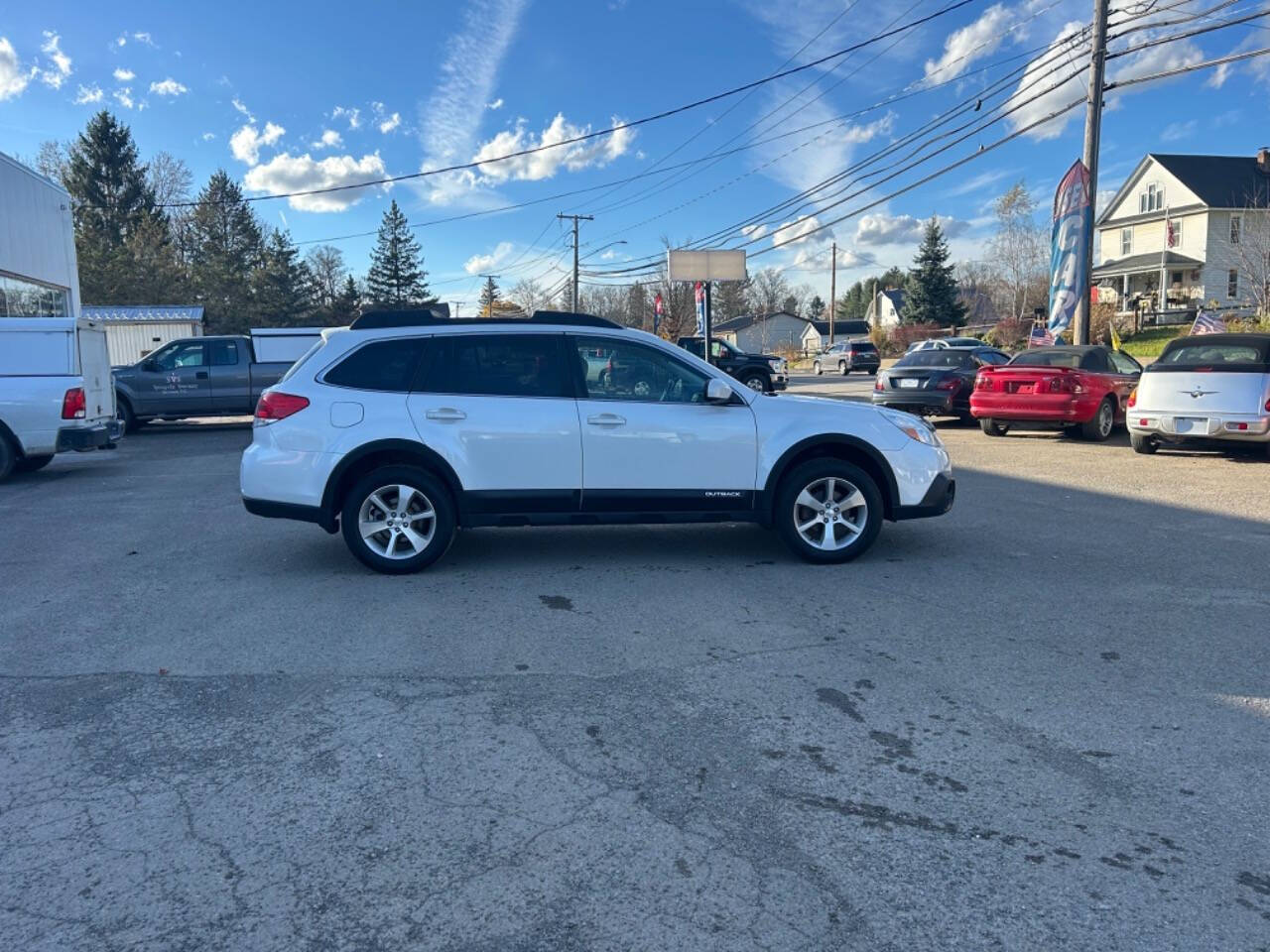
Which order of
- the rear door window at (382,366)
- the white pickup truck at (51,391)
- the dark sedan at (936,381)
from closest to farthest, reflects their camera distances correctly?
the rear door window at (382,366) < the white pickup truck at (51,391) < the dark sedan at (936,381)

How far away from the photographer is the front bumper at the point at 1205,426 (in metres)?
11.2

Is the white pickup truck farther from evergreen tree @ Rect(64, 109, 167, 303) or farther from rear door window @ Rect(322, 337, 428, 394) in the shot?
evergreen tree @ Rect(64, 109, 167, 303)

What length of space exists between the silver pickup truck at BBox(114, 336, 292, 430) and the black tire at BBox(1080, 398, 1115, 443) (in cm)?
1517

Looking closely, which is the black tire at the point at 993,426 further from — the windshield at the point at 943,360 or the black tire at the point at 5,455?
the black tire at the point at 5,455

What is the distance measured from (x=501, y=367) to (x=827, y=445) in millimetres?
2510

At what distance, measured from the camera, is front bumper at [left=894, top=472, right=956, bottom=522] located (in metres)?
6.88

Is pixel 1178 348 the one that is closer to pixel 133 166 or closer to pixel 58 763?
pixel 58 763

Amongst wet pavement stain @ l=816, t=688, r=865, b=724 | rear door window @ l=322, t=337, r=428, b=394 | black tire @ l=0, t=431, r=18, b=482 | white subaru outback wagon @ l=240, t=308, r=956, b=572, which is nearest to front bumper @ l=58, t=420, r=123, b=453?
black tire @ l=0, t=431, r=18, b=482

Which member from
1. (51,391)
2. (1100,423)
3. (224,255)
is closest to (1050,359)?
(1100,423)

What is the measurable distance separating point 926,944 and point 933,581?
4.08 meters

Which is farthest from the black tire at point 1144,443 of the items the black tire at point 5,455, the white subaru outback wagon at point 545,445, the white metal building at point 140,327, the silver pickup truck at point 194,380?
the white metal building at point 140,327

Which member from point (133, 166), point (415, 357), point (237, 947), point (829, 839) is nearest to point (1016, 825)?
point (829, 839)

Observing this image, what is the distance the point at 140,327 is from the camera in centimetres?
3322

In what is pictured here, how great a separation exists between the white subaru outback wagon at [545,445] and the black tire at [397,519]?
0.04 feet
